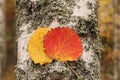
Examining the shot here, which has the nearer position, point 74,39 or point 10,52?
point 74,39

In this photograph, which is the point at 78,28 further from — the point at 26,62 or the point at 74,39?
the point at 26,62

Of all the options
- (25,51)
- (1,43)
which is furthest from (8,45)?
(25,51)

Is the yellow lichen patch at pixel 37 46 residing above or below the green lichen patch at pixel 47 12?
below

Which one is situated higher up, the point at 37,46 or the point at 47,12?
the point at 47,12

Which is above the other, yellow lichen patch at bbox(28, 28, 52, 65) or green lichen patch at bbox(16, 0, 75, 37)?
green lichen patch at bbox(16, 0, 75, 37)
